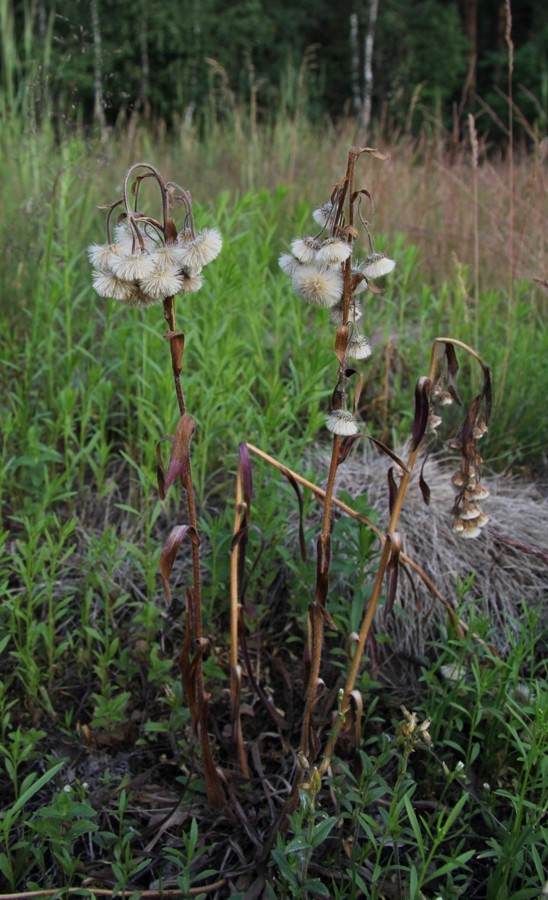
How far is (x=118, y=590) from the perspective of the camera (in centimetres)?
206

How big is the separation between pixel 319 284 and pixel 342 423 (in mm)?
225

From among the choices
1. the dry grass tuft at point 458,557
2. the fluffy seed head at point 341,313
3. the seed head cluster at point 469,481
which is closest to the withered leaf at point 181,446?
the fluffy seed head at point 341,313

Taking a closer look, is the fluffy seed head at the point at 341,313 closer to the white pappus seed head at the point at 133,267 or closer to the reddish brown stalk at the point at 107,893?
the white pappus seed head at the point at 133,267

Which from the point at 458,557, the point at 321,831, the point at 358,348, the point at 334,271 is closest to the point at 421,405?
the point at 358,348

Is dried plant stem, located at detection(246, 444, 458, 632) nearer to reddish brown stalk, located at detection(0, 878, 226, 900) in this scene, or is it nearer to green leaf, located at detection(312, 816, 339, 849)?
green leaf, located at detection(312, 816, 339, 849)

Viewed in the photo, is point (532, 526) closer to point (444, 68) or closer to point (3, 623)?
point (3, 623)

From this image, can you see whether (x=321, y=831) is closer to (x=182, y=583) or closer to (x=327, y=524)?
(x=327, y=524)

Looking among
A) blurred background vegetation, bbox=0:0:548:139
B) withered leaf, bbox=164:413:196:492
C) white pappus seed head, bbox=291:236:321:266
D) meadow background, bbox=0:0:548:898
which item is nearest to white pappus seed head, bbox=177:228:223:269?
white pappus seed head, bbox=291:236:321:266

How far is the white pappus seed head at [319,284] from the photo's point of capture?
45.1 inches

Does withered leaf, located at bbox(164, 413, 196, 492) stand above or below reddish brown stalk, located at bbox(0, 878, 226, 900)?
above

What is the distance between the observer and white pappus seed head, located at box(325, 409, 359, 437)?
118 cm

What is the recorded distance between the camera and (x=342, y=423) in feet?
3.91

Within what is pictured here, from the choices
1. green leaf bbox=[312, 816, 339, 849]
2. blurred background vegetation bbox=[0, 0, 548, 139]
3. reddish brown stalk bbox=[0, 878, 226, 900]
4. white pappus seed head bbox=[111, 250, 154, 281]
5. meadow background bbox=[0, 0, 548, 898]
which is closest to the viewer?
white pappus seed head bbox=[111, 250, 154, 281]

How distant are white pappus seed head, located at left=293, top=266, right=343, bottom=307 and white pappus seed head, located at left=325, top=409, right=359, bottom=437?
0.18 m
